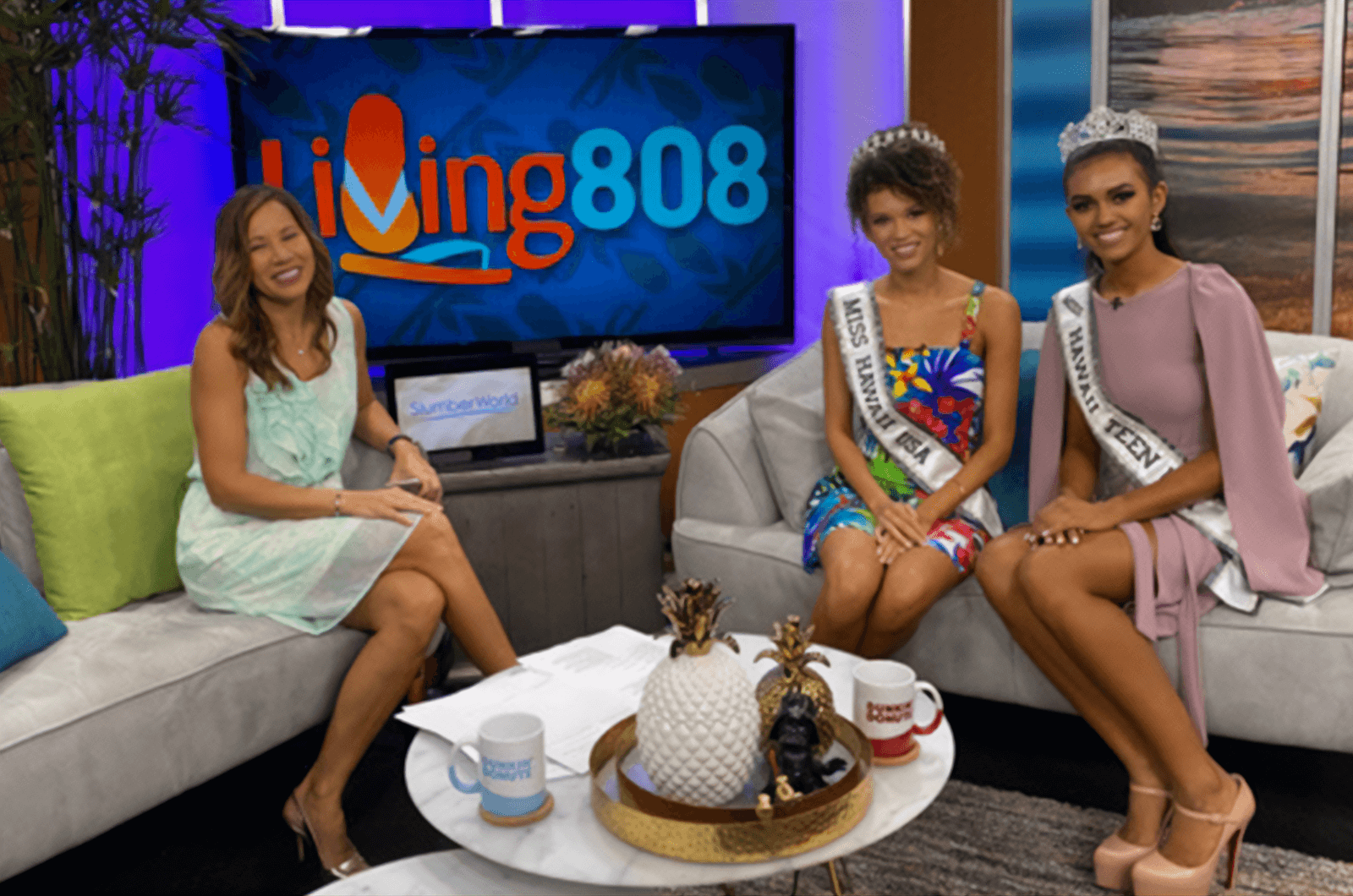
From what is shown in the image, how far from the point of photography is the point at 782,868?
51.6 inches

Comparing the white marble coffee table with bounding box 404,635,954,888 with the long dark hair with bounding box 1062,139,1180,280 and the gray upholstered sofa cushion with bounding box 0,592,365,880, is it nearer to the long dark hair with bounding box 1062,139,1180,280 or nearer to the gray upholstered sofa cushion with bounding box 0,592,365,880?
the gray upholstered sofa cushion with bounding box 0,592,365,880

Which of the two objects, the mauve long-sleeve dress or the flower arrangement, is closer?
the mauve long-sleeve dress

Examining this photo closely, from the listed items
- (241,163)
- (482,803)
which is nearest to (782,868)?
(482,803)

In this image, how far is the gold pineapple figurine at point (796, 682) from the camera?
4.88 ft

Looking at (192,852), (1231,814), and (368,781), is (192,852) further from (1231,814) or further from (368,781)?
(1231,814)

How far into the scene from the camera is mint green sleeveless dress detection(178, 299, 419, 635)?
87.7 inches

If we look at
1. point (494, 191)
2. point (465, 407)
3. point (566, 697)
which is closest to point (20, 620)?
point (566, 697)

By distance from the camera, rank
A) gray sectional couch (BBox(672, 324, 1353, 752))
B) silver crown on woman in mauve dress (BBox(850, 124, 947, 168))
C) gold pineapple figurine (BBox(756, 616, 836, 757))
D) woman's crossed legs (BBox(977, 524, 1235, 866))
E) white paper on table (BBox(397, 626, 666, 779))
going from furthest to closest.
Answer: silver crown on woman in mauve dress (BBox(850, 124, 947, 168))
gray sectional couch (BBox(672, 324, 1353, 752))
woman's crossed legs (BBox(977, 524, 1235, 866))
white paper on table (BBox(397, 626, 666, 779))
gold pineapple figurine (BBox(756, 616, 836, 757))

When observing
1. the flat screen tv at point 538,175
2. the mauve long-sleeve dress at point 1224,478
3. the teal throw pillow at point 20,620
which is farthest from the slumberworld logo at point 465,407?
the mauve long-sleeve dress at point 1224,478

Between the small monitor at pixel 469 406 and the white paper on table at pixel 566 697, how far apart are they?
3.90 ft

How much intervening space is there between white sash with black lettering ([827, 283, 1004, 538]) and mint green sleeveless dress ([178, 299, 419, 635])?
3.17 ft

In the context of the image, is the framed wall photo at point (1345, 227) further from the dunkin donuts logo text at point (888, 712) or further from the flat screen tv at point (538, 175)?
the dunkin donuts logo text at point (888, 712)

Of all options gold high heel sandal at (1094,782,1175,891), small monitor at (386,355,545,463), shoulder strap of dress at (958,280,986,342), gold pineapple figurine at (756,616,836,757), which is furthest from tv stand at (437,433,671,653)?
gold pineapple figurine at (756,616,836,757)

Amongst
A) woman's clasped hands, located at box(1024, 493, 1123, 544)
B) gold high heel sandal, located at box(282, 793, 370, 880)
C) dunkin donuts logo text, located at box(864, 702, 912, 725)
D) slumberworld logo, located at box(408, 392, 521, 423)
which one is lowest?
gold high heel sandal, located at box(282, 793, 370, 880)
